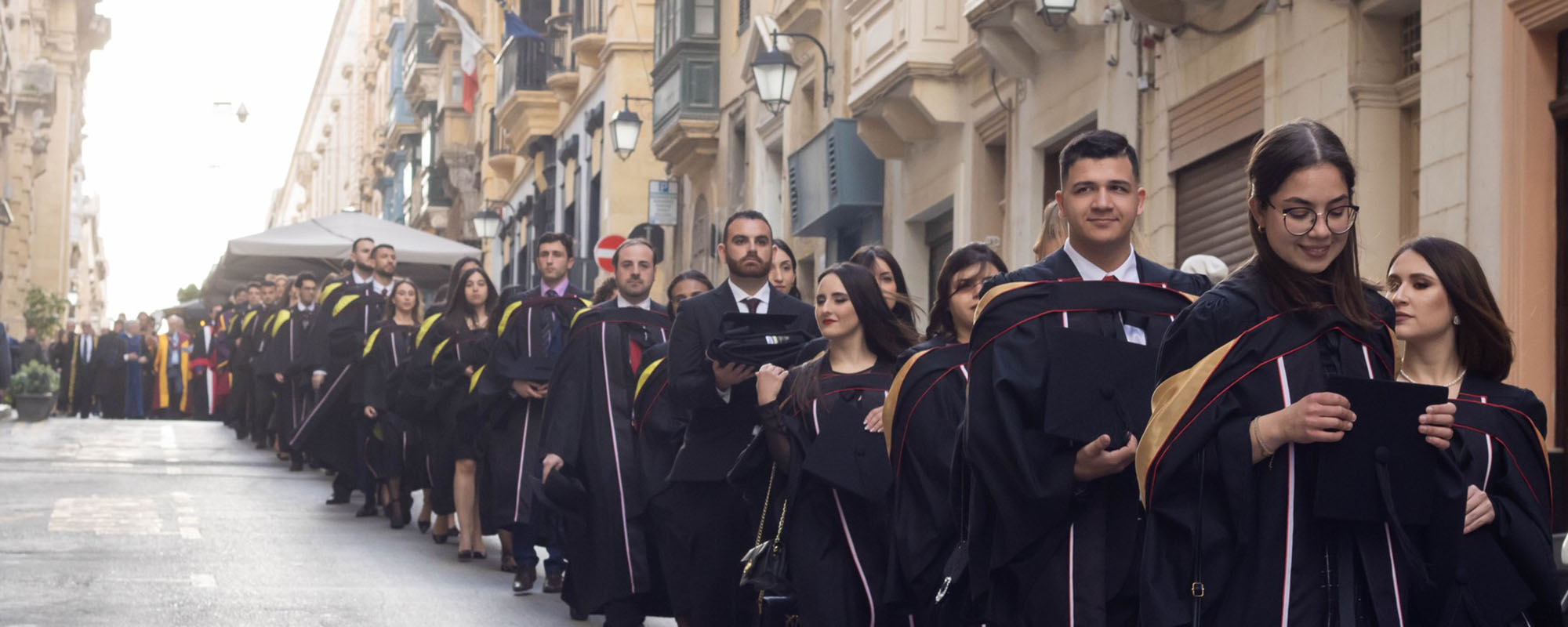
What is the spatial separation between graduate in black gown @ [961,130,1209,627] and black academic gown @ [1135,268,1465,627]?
0.48 meters

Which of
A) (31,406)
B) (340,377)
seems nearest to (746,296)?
(340,377)

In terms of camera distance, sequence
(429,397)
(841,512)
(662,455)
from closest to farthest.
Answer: (841,512)
(662,455)
(429,397)

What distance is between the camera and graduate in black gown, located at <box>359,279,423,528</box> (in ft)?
54.8

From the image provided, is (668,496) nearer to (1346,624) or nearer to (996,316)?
(996,316)

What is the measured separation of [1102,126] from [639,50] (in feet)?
64.5

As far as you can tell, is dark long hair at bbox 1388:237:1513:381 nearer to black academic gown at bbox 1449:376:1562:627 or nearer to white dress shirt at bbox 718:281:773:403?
black academic gown at bbox 1449:376:1562:627

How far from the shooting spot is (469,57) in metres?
52.0

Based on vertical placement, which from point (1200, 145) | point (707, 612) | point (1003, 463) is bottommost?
point (707, 612)

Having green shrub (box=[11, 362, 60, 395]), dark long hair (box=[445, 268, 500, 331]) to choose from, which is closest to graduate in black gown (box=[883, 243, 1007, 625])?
dark long hair (box=[445, 268, 500, 331])

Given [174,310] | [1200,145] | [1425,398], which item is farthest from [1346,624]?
[174,310]

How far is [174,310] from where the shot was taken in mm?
52031

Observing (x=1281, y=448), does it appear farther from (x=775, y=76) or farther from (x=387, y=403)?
(x=775, y=76)

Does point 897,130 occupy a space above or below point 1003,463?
above

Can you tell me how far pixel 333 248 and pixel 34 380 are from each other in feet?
29.9
